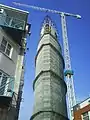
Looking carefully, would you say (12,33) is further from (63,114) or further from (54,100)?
(63,114)

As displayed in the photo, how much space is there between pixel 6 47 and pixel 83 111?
11010 mm

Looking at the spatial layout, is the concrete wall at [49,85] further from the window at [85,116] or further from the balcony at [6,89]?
the balcony at [6,89]

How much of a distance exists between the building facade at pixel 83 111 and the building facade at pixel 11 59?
7898 mm

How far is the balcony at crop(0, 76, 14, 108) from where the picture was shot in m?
11.3

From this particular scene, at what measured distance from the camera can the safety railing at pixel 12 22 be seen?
1560cm

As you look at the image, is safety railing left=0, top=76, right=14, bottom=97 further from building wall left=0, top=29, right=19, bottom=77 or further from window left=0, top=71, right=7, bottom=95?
building wall left=0, top=29, right=19, bottom=77

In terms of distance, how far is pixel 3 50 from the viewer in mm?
14203

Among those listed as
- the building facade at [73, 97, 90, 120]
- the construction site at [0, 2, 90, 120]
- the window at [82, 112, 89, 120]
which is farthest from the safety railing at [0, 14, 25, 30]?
the window at [82, 112, 89, 120]

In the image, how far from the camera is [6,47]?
14.6m

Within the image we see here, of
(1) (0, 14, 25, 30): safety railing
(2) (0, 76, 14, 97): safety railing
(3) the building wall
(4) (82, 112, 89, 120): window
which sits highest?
(1) (0, 14, 25, 30): safety railing

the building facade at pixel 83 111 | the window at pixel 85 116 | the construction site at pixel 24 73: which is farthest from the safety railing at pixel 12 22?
the window at pixel 85 116

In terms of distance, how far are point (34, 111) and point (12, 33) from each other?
7062 mm

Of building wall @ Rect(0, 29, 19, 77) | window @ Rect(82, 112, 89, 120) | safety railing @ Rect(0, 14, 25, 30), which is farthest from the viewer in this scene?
window @ Rect(82, 112, 89, 120)

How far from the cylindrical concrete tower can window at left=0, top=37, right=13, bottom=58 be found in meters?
4.67
